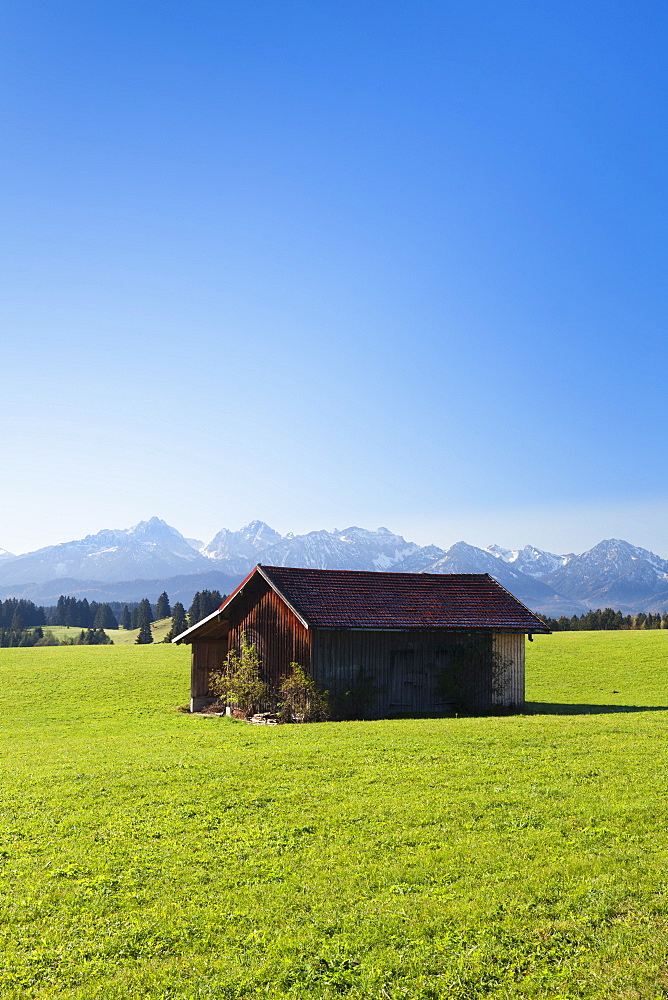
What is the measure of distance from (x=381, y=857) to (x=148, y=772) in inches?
314

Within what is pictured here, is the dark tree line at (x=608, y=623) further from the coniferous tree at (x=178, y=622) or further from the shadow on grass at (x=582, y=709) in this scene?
the shadow on grass at (x=582, y=709)

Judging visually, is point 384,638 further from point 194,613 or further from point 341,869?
point 194,613

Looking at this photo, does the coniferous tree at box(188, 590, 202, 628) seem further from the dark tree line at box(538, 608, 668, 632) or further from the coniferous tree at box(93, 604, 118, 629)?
the dark tree line at box(538, 608, 668, 632)

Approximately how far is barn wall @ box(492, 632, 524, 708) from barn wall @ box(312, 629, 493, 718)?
547 mm

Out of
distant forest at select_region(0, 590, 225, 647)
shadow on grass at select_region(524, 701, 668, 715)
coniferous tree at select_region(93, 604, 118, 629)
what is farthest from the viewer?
coniferous tree at select_region(93, 604, 118, 629)

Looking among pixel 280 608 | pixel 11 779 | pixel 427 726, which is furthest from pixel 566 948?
pixel 280 608

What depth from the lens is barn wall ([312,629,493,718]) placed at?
1131 inches

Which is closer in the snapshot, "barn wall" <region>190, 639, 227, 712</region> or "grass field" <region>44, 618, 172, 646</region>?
"barn wall" <region>190, 639, 227, 712</region>

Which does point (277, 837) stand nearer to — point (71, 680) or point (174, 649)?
point (71, 680)

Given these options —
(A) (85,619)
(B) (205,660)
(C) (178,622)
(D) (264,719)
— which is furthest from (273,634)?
(A) (85,619)

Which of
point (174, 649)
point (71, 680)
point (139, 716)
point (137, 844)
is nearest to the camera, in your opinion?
point (137, 844)

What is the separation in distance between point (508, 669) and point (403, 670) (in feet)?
17.0

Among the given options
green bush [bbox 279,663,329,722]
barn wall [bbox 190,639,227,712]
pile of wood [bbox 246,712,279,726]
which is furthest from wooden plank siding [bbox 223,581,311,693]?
barn wall [bbox 190,639,227,712]

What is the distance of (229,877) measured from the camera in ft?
32.7
